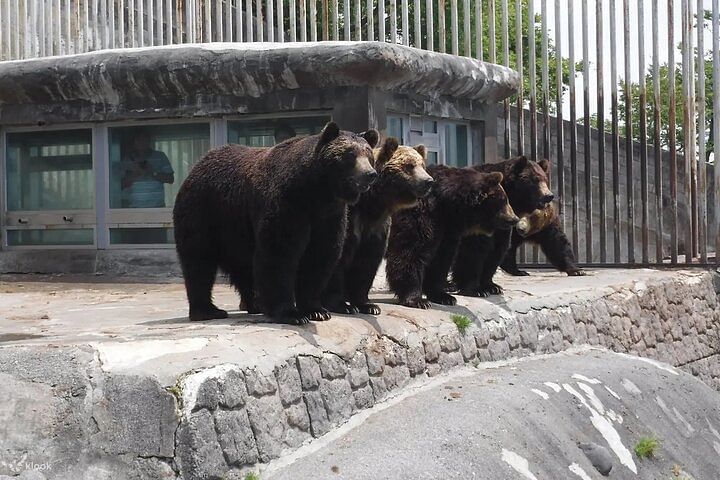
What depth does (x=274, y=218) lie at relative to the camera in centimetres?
598

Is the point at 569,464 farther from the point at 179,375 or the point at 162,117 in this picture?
the point at 162,117

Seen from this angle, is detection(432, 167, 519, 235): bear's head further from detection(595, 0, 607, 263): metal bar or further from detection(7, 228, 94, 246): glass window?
detection(7, 228, 94, 246): glass window

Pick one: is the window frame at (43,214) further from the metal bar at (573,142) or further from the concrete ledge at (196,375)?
the metal bar at (573,142)

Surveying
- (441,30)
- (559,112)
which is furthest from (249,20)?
(559,112)

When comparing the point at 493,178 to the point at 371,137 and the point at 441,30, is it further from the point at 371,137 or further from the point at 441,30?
the point at 441,30

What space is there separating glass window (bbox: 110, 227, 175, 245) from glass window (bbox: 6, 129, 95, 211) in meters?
0.54

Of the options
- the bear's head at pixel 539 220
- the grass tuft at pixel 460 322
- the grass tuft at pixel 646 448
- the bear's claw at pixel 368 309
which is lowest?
the grass tuft at pixel 646 448

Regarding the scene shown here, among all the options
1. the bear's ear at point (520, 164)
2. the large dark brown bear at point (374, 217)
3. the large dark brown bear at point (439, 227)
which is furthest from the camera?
the bear's ear at point (520, 164)

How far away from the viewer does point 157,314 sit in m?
7.41

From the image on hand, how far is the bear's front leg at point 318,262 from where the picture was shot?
623cm

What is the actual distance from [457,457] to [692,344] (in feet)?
25.5

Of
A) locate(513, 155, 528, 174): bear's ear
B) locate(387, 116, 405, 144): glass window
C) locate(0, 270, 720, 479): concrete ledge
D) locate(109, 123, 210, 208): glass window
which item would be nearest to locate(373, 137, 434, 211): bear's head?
locate(0, 270, 720, 479): concrete ledge

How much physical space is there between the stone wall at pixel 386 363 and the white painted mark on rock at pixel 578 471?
1268mm

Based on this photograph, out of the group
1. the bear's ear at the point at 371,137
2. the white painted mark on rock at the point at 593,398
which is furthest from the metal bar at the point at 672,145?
the bear's ear at the point at 371,137
